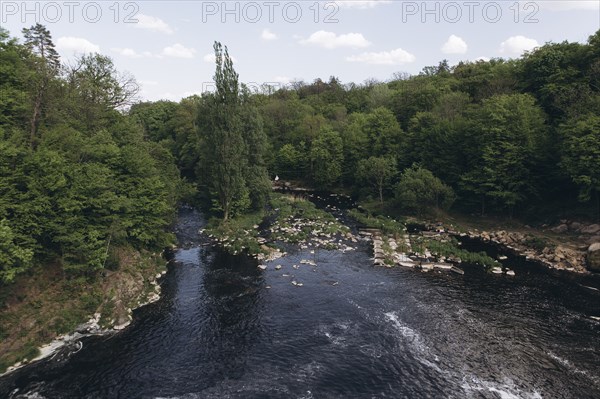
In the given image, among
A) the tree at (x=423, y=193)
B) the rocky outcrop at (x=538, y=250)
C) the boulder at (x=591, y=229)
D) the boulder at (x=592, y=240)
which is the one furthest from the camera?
the tree at (x=423, y=193)

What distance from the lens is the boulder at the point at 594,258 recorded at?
48.8 m

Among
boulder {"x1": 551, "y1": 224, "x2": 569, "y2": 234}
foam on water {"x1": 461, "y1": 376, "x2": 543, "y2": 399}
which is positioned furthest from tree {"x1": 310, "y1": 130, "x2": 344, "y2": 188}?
foam on water {"x1": 461, "y1": 376, "x2": 543, "y2": 399}

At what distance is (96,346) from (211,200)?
141ft

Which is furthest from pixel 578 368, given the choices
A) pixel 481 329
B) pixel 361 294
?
pixel 361 294

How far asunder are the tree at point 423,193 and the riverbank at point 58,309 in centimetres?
5015

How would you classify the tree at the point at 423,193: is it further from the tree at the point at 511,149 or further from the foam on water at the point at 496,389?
the foam on water at the point at 496,389

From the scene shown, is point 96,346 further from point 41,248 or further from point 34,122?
point 34,122

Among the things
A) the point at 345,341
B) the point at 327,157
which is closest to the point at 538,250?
the point at 345,341

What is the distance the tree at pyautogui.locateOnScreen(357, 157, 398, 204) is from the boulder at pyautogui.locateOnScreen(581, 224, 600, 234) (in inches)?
1467

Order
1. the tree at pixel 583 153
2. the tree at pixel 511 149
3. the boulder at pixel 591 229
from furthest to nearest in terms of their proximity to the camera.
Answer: the tree at pixel 511 149 → the boulder at pixel 591 229 → the tree at pixel 583 153

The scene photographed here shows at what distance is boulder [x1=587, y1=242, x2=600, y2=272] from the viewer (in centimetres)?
4881

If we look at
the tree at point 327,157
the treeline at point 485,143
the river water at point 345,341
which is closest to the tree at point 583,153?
the treeline at point 485,143

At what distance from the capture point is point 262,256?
5475 cm

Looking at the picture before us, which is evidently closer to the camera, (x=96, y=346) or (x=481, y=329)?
(x=96, y=346)
